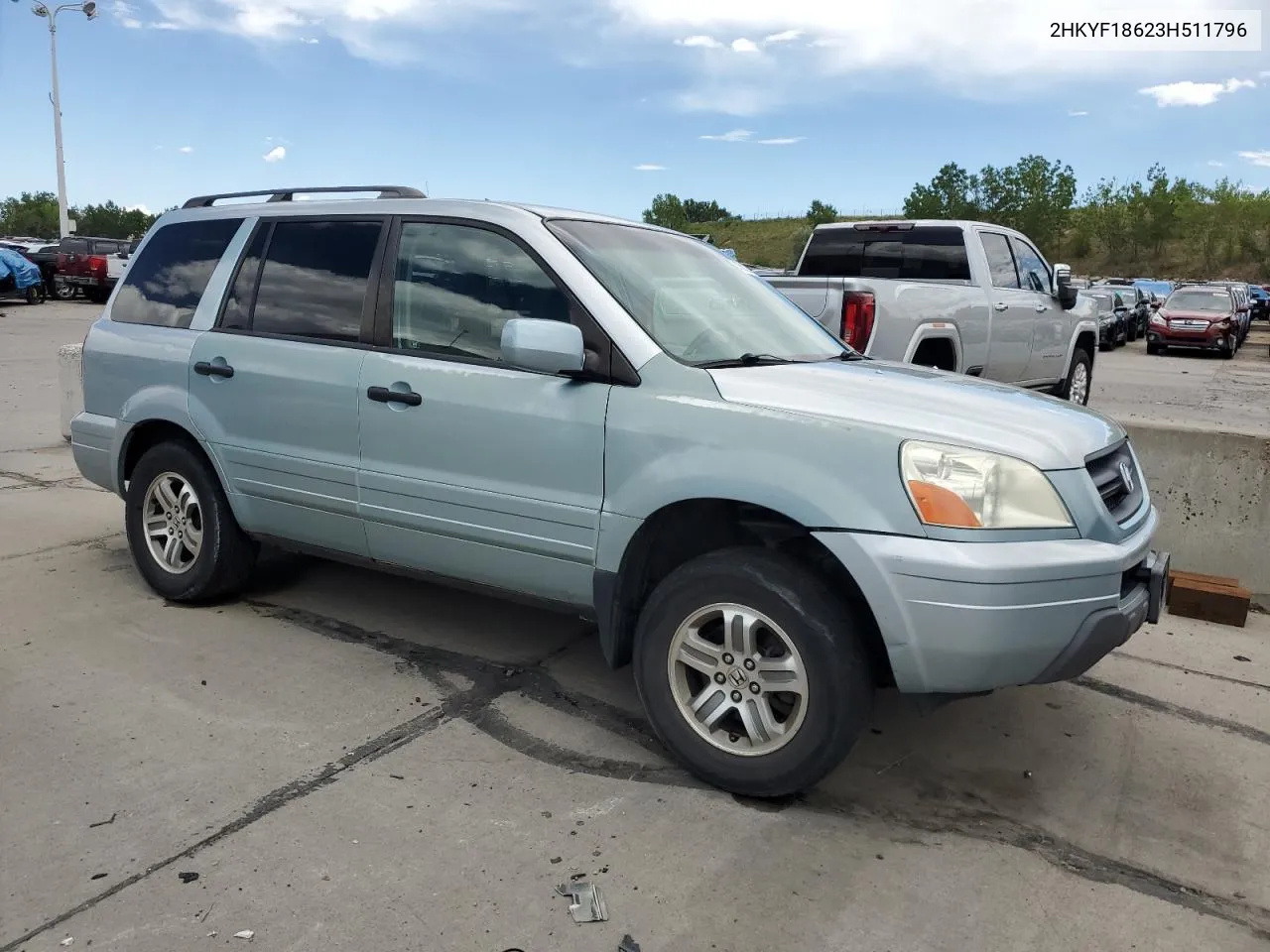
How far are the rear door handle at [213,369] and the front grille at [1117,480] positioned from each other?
3.49 m

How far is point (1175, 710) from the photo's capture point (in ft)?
13.9

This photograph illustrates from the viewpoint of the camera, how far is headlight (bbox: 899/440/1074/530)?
3.03 metres

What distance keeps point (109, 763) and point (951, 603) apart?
8.90ft

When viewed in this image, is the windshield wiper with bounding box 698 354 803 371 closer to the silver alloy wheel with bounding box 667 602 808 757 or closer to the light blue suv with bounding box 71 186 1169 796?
the light blue suv with bounding box 71 186 1169 796

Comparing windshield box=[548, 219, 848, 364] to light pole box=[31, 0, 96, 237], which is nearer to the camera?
windshield box=[548, 219, 848, 364]

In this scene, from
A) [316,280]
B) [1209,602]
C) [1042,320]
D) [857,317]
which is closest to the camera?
[316,280]

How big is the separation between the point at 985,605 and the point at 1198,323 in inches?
1072

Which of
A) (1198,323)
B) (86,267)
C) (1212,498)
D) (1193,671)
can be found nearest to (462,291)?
(1193,671)

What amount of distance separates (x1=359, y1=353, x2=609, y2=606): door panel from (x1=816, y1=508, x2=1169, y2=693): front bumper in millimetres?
941

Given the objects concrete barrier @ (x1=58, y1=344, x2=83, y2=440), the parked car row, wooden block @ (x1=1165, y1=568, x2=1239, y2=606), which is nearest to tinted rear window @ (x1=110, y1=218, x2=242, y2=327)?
concrete barrier @ (x1=58, y1=344, x2=83, y2=440)

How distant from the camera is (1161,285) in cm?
4428

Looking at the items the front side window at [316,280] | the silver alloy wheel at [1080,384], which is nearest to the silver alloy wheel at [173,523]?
the front side window at [316,280]

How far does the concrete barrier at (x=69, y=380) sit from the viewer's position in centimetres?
845

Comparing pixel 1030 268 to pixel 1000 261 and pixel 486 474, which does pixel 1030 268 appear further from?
pixel 486 474
